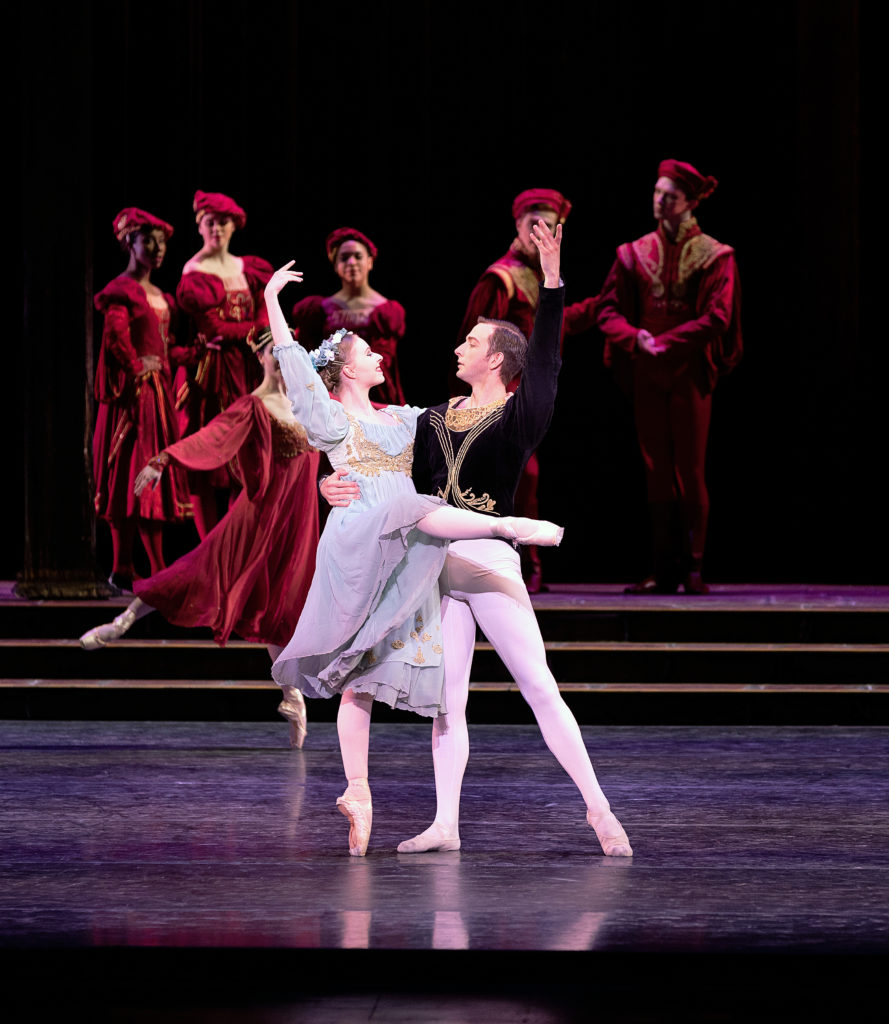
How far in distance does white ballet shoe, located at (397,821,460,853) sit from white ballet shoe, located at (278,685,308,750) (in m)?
1.67

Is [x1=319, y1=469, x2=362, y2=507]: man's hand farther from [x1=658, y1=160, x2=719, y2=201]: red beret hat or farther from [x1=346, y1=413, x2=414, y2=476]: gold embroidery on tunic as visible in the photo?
[x1=658, y1=160, x2=719, y2=201]: red beret hat

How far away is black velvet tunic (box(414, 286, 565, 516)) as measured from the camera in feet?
13.5

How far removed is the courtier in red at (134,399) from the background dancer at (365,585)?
3.79 m

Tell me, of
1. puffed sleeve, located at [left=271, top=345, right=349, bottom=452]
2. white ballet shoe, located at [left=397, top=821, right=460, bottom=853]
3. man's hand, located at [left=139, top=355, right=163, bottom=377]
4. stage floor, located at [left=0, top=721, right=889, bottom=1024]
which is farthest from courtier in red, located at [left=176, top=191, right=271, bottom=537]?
white ballet shoe, located at [left=397, top=821, right=460, bottom=853]

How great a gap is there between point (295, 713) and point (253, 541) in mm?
625

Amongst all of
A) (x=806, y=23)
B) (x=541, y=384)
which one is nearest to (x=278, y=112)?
(x=806, y=23)

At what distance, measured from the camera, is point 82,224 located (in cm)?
775

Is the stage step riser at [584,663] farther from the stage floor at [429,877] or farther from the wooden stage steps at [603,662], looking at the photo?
the stage floor at [429,877]

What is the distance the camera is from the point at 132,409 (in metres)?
8.12

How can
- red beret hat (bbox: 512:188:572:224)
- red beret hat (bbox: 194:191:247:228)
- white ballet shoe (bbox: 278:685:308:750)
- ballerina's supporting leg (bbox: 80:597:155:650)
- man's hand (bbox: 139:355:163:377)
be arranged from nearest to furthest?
white ballet shoe (bbox: 278:685:308:750) → ballerina's supporting leg (bbox: 80:597:155:650) → red beret hat (bbox: 512:188:572:224) → red beret hat (bbox: 194:191:247:228) → man's hand (bbox: 139:355:163:377)

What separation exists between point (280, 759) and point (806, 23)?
17.3 feet

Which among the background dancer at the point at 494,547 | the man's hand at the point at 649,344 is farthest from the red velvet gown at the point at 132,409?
the background dancer at the point at 494,547

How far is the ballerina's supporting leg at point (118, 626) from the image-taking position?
20.1ft

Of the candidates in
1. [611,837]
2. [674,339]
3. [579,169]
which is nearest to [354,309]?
[674,339]
